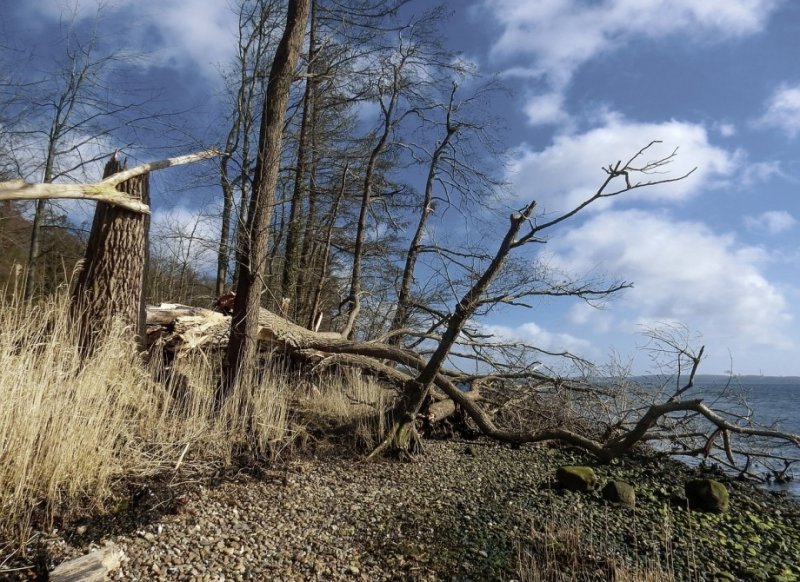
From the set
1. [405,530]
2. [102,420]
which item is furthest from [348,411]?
[102,420]

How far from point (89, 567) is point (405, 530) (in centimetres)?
219

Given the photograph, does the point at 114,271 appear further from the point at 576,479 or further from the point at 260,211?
the point at 576,479

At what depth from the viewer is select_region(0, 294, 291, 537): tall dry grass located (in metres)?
3.53

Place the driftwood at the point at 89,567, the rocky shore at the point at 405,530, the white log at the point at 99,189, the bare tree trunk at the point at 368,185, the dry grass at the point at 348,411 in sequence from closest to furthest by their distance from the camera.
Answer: the driftwood at the point at 89,567
the rocky shore at the point at 405,530
the white log at the point at 99,189
the dry grass at the point at 348,411
the bare tree trunk at the point at 368,185

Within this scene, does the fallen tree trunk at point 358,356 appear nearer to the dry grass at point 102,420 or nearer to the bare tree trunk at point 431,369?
the bare tree trunk at point 431,369

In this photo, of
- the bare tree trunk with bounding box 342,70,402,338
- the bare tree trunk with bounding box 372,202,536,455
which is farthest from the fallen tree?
the bare tree trunk with bounding box 342,70,402,338

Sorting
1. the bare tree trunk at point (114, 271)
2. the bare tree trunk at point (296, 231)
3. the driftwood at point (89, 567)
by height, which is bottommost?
the driftwood at point (89, 567)

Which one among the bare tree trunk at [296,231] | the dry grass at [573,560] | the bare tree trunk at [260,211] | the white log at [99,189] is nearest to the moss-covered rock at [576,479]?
the dry grass at [573,560]

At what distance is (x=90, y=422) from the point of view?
152 inches

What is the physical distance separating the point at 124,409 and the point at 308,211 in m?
9.26

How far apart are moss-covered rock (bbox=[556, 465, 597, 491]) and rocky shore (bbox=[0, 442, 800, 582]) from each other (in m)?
0.12

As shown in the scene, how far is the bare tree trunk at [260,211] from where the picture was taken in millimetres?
6016

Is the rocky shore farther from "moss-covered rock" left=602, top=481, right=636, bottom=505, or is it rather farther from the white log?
the white log

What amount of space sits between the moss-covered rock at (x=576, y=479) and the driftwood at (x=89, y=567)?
443 cm
